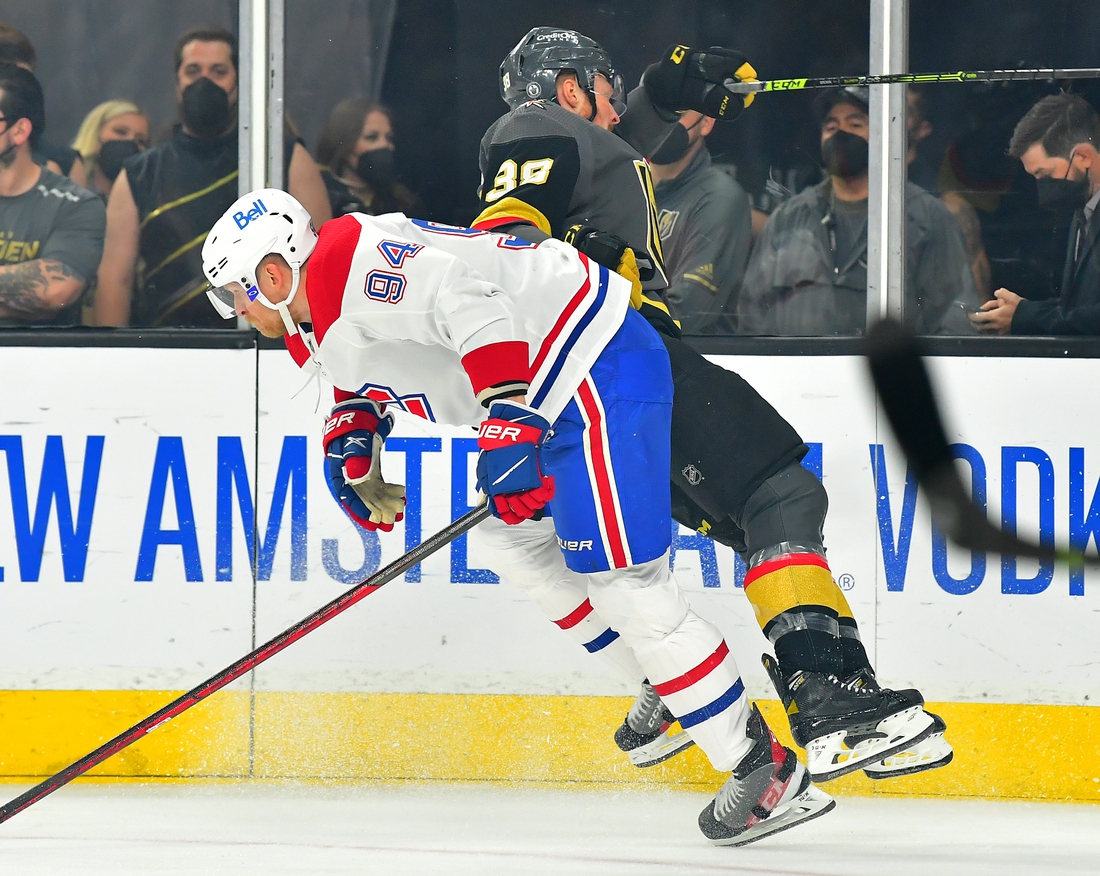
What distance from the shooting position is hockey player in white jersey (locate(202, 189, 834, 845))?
224cm

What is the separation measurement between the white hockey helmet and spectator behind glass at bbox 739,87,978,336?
4.09ft

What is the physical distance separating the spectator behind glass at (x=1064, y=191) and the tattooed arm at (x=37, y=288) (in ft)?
6.92

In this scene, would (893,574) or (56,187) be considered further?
(56,187)

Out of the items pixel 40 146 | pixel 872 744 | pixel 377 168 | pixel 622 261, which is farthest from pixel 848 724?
pixel 40 146

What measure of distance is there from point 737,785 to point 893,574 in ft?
2.64

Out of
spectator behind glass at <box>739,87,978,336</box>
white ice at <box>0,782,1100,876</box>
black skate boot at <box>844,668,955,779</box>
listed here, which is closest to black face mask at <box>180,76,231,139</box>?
spectator behind glass at <box>739,87,978,336</box>

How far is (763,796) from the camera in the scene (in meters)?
2.43

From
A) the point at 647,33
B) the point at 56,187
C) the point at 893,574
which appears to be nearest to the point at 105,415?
the point at 56,187

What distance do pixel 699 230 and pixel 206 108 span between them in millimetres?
1193

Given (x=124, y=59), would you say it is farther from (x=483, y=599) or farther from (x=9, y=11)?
(x=483, y=599)

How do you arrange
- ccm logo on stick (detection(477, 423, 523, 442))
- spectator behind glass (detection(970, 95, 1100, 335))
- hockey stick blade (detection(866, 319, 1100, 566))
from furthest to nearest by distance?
spectator behind glass (detection(970, 95, 1100, 335)), hockey stick blade (detection(866, 319, 1100, 566)), ccm logo on stick (detection(477, 423, 523, 442))

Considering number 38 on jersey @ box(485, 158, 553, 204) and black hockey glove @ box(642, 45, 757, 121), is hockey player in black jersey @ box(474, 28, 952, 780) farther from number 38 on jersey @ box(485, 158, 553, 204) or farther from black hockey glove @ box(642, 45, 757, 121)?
black hockey glove @ box(642, 45, 757, 121)

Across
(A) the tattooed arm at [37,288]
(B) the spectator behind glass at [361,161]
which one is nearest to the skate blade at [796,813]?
(B) the spectator behind glass at [361,161]

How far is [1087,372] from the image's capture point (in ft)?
9.80
